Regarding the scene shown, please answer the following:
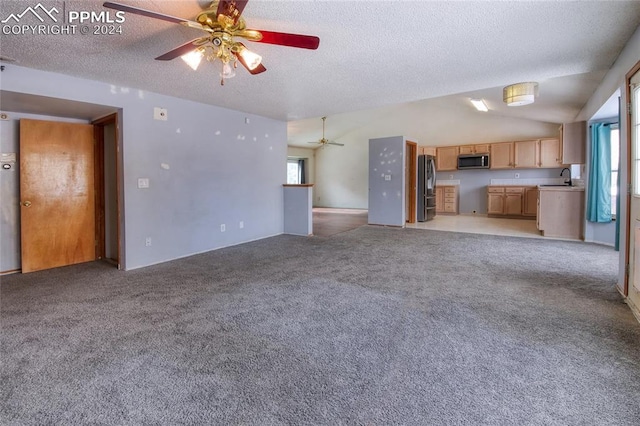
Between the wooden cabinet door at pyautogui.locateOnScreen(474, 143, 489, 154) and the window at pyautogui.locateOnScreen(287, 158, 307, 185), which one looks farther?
the window at pyautogui.locateOnScreen(287, 158, 307, 185)

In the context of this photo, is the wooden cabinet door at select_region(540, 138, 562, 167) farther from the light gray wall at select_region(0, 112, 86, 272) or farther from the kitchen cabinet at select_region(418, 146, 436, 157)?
the light gray wall at select_region(0, 112, 86, 272)

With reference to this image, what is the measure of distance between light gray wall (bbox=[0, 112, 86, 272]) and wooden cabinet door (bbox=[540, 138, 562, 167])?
398 inches

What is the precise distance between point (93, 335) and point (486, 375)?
2570mm

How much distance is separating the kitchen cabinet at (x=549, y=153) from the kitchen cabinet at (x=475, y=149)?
129 cm

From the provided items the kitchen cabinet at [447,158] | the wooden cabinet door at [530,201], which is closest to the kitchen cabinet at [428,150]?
the kitchen cabinet at [447,158]

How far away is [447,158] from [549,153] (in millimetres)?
2483

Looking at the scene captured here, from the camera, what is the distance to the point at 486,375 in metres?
1.78

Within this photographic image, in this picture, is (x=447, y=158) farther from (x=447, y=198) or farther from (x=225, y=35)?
(x=225, y=35)

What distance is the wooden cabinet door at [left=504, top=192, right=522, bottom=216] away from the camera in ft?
28.1

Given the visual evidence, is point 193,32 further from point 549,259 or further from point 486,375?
point 549,259

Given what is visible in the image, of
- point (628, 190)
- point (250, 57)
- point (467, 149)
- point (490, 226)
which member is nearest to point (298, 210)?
point (250, 57)

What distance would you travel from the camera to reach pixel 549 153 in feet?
26.2

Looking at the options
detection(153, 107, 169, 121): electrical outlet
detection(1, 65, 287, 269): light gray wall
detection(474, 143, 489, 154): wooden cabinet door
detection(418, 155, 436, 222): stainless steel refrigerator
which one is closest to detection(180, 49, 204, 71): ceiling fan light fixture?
detection(1, 65, 287, 269): light gray wall

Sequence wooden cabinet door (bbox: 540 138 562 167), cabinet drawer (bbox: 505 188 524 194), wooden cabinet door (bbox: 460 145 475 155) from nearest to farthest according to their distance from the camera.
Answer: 1. wooden cabinet door (bbox: 540 138 562 167)
2. cabinet drawer (bbox: 505 188 524 194)
3. wooden cabinet door (bbox: 460 145 475 155)
